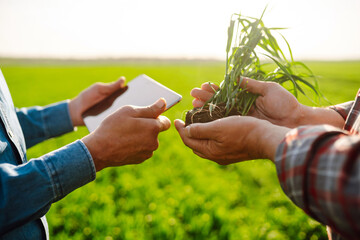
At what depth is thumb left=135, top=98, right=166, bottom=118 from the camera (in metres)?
1.44

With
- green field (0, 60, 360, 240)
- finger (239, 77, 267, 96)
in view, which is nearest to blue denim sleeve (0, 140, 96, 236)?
finger (239, 77, 267, 96)

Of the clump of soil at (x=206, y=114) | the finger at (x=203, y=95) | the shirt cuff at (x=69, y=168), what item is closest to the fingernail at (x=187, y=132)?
the clump of soil at (x=206, y=114)

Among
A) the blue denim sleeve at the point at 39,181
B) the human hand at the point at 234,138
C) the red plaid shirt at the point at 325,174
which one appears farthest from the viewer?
the human hand at the point at 234,138

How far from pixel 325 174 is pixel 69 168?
959 millimetres

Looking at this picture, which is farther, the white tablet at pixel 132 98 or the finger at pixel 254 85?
the white tablet at pixel 132 98

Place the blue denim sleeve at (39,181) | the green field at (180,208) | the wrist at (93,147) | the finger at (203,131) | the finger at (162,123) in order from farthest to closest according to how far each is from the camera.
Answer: the green field at (180,208)
the finger at (162,123)
the finger at (203,131)
the wrist at (93,147)
the blue denim sleeve at (39,181)

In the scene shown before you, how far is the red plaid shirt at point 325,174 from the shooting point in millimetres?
683

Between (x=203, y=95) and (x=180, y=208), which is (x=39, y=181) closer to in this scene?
(x=203, y=95)

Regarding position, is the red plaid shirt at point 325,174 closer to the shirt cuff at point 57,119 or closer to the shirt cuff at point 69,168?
the shirt cuff at point 69,168

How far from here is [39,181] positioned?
40.9 inches

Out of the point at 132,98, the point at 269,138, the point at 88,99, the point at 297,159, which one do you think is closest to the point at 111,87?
the point at 88,99

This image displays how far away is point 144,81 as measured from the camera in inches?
73.9

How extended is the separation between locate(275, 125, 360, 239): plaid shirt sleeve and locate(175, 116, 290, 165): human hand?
19cm

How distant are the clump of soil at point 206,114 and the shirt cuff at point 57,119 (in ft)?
3.12
